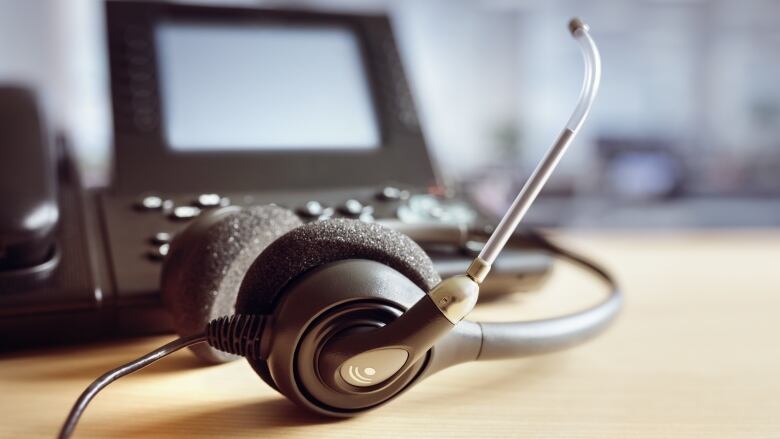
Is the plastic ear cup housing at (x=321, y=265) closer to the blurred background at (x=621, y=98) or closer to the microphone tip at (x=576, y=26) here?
the microphone tip at (x=576, y=26)

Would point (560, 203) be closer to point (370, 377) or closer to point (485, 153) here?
point (485, 153)

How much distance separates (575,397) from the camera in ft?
0.95

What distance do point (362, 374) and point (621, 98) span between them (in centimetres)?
312

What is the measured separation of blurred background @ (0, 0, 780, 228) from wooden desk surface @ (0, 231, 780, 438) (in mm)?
2480

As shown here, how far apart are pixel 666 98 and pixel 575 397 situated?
3165 mm

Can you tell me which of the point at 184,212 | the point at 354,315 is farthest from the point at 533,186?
the point at 184,212

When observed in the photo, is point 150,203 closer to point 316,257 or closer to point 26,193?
point 26,193

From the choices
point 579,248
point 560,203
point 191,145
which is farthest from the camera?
point 560,203

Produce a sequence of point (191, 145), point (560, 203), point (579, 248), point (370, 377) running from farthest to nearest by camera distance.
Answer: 1. point (560, 203)
2. point (579, 248)
3. point (191, 145)
4. point (370, 377)

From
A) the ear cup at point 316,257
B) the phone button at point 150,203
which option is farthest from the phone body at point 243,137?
the ear cup at point 316,257

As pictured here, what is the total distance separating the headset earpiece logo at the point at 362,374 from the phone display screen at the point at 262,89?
10.5 inches

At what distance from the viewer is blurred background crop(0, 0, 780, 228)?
2.93 m

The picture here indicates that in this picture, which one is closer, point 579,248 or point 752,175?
point 579,248

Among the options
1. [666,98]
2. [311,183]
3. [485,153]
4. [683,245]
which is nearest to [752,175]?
[666,98]
